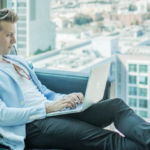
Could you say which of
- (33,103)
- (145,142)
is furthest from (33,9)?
(145,142)

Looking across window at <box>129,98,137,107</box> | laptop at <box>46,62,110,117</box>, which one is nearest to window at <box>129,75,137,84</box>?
window at <box>129,98,137,107</box>

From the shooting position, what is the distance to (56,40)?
3.14 metres

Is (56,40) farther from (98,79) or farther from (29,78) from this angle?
(98,79)

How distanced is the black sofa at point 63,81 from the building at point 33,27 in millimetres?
877

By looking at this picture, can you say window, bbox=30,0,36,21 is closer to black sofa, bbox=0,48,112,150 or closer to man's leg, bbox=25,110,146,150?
black sofa, bbox=0,48,112,150

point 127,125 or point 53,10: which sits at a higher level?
point 53,10

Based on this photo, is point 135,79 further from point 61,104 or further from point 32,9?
point 61,104

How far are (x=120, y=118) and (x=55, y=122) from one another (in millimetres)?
317

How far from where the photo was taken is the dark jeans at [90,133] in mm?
1521

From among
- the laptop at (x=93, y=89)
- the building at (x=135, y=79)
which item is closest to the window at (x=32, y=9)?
the building at (x=135, y=79)

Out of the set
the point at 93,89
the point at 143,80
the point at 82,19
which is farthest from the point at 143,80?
the point at 93,89

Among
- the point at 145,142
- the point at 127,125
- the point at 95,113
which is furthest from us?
the point at 95,113

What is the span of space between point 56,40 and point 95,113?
153 cm

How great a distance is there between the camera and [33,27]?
310cm
